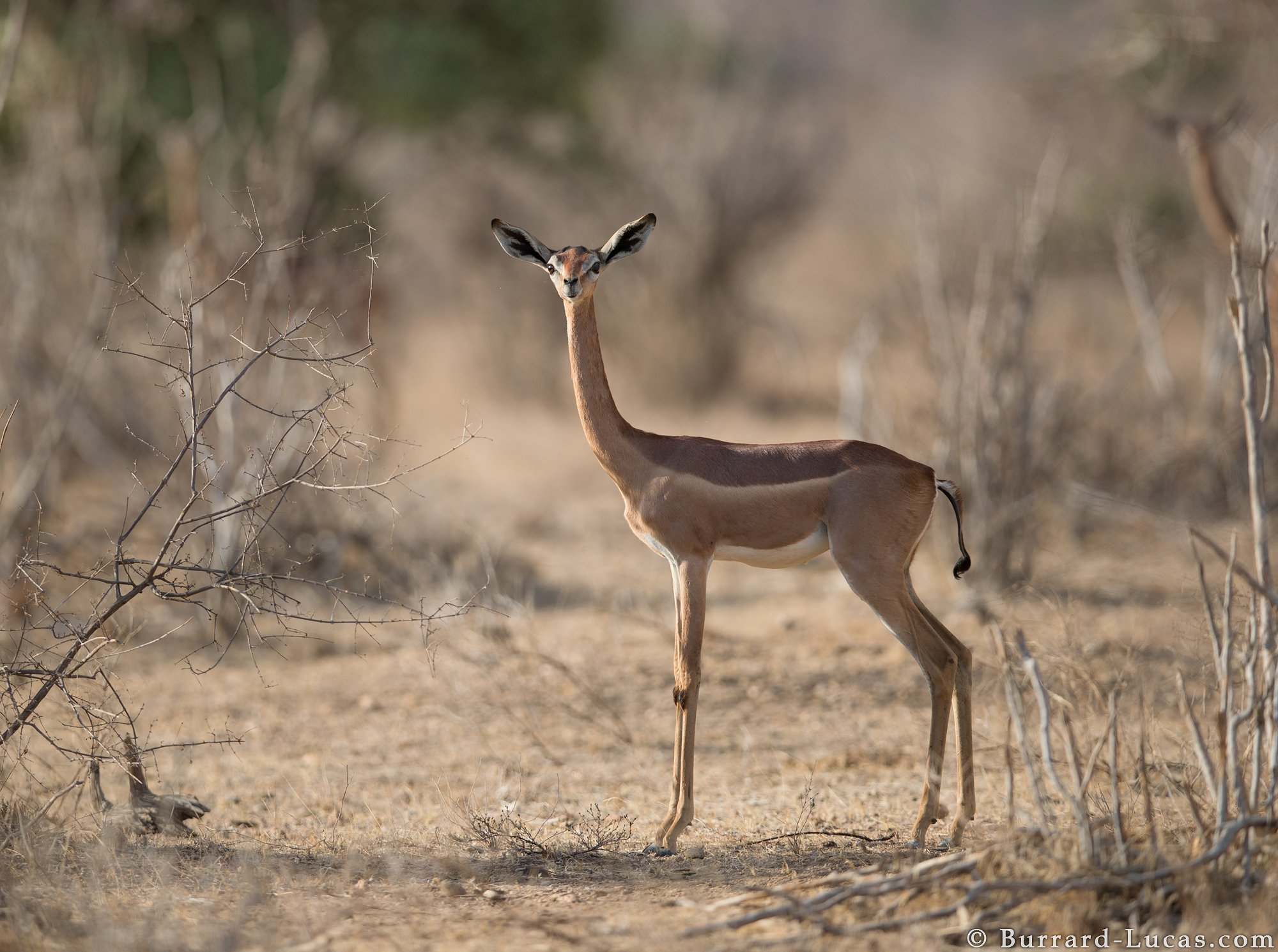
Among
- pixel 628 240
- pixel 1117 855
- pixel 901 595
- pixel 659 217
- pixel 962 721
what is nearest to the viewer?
pixel 1117 855

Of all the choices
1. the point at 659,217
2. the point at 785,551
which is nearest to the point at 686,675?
the point at 785,551

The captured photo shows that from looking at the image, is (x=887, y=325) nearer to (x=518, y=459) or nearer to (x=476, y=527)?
(x=518, y=459)

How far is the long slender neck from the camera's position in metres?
4.55

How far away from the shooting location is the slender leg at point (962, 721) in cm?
441

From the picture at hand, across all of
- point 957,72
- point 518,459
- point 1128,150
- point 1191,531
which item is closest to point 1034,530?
point 1191,531

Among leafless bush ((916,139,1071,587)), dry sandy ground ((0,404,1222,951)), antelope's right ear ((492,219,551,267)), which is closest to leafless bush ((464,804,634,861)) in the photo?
dry sandy ground ((0,404,1222,951))

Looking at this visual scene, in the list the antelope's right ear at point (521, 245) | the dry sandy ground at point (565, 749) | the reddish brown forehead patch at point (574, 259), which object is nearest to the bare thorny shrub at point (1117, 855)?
the dry sandy ground at point (565, 749)

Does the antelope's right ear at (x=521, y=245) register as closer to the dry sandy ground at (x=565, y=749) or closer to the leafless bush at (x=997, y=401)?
the dry sandy ground at (x=565, y=749)

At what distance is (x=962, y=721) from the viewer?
455cm

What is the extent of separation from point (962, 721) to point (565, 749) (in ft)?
6.99

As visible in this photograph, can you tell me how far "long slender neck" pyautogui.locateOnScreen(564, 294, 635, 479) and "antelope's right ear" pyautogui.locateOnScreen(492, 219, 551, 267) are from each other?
23 centimetres

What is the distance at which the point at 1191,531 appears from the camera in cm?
339

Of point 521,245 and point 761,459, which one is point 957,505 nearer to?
point 761,459

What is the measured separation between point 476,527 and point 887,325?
16.0ft
